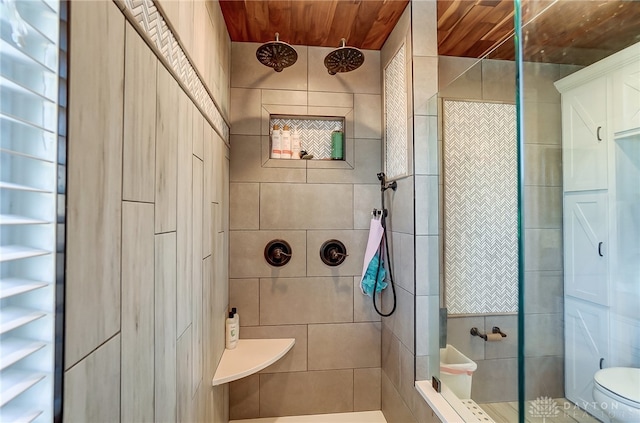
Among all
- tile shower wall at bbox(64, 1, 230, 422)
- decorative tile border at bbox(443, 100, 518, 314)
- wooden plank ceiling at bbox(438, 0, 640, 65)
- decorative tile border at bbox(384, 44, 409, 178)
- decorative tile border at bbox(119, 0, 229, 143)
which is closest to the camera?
tile shower wall at bbox(64, 1, 230, 422)

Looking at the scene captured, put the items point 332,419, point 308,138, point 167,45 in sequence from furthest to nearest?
1. point 308,138
2. point 332,419
3. point 167,45

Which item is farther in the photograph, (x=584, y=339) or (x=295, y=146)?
(x=295, y=146)

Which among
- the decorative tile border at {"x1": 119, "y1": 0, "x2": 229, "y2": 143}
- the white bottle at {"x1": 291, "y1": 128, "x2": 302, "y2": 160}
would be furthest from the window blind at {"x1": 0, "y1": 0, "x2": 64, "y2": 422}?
the white bottle at {"x1": 291, "y1": 128, "x2": 302, "y2": 160}

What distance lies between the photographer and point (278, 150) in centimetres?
212

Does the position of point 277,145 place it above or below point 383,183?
above

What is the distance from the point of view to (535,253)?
4.33 feet

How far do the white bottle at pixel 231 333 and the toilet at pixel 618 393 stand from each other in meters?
1.98

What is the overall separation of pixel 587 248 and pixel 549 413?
2.69 feet

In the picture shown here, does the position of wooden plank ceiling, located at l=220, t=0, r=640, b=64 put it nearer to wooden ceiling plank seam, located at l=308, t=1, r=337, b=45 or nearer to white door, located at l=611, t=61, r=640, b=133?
wooden ceiling plank seam, located at l=308, t=1, r=337, b=45

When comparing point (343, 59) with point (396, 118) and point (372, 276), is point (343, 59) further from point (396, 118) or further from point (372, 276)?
point (372, 276)

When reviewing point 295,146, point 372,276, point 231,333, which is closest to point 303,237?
point 372,276

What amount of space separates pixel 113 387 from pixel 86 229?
36cm

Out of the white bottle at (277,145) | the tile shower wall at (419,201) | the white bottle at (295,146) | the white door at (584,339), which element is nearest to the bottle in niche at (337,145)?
the white bottle at (295,146)

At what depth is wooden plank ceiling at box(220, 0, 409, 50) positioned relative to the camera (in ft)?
5.59
